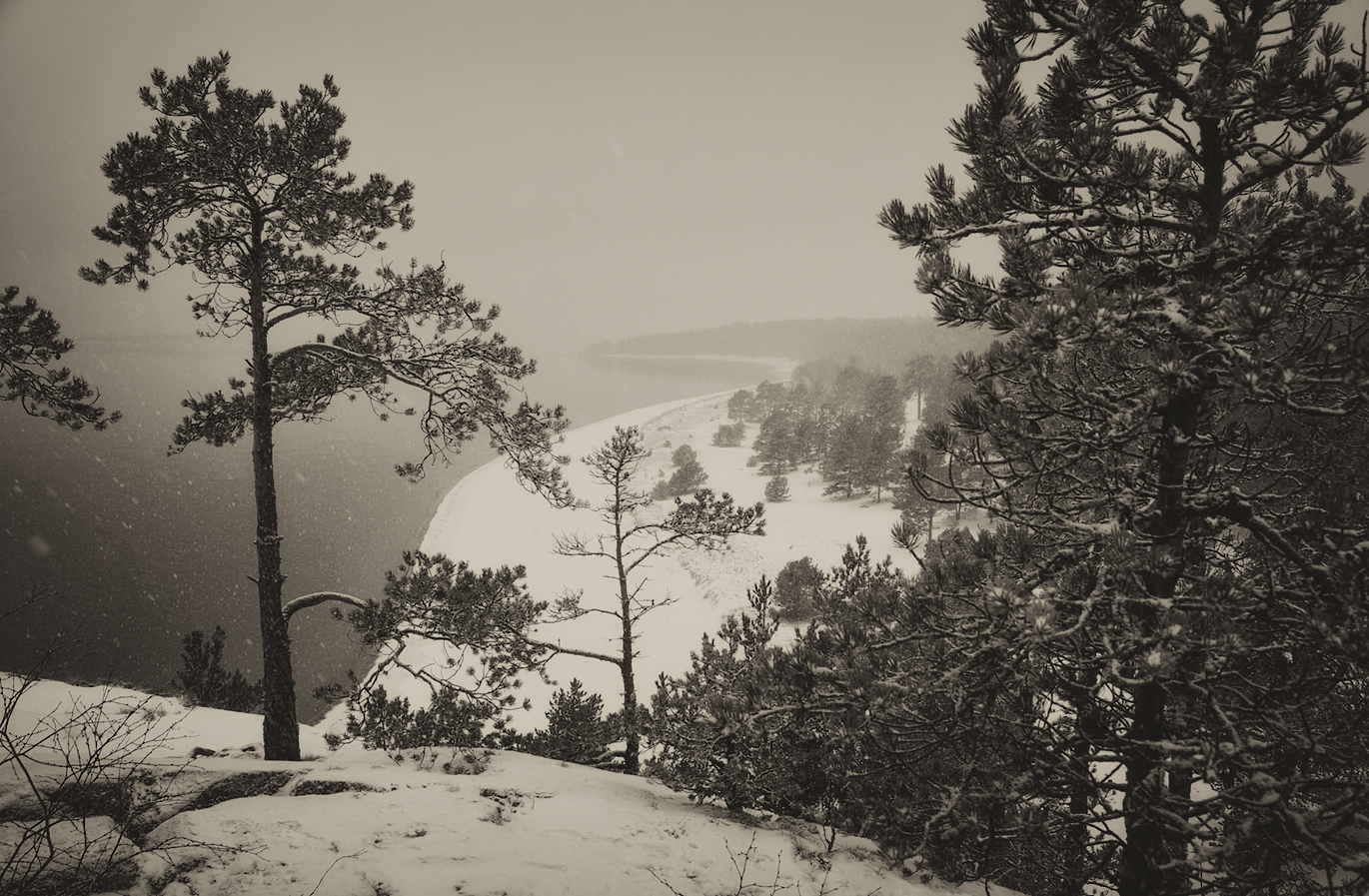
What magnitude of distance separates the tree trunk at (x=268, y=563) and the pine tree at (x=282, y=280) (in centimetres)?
2

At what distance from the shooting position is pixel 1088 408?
357 cm

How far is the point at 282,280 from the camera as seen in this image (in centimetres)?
658

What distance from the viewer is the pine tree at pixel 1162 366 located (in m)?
3.01

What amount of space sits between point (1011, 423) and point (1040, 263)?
3.13 feet

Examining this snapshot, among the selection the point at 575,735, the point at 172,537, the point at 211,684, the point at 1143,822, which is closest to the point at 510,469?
the point at 211,684

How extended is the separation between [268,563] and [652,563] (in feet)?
82.8

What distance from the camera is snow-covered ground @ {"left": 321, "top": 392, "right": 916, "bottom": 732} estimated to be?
2236 centimetres

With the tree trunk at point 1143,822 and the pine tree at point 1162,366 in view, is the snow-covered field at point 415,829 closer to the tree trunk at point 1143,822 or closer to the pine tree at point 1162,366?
the tree trunk at point 1143,822

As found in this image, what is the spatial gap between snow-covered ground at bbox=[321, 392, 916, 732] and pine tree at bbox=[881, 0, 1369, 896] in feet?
42.5

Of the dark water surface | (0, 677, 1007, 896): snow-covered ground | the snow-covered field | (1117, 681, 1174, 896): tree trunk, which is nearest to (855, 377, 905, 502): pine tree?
the dark water surface

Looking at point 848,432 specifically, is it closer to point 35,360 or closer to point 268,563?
point 268,563

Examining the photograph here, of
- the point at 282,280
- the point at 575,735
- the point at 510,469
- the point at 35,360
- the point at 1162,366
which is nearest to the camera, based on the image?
the point at 1162,366

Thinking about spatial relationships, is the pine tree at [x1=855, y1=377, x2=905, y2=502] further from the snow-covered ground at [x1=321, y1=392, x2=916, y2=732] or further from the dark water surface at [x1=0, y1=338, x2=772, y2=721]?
the dark water surface at [x1=0, y1=338, x2=772, y2=721]

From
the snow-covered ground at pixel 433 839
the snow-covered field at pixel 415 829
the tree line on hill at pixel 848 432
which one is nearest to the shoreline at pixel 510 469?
the snow-covered field at pixel 415 829
